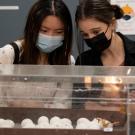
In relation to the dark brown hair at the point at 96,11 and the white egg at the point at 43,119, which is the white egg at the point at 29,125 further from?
the dark brown hair at the point at 96,11

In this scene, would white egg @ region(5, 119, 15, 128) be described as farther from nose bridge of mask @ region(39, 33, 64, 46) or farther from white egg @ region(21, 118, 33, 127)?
nose bridge of mask @ region(39, 33, 64, 46)

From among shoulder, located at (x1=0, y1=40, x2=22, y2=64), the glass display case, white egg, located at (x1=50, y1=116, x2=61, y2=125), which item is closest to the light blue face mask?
shoulder, located at (x1=0, y1=40, x2=22, y2=64)

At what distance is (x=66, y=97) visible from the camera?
106 centimetres

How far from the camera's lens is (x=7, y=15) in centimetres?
263

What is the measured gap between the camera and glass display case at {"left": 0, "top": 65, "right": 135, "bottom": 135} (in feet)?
3.35

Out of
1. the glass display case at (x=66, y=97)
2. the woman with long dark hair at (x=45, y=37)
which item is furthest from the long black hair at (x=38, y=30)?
the glass display case at (x=66, y=97)

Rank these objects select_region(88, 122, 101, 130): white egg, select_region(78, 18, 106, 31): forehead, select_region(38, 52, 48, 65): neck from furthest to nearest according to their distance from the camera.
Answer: select_region(38, 52, 48, 65): neck
select_region(78, 18, 106, 31): forehead
select_region(88, 122, 101, 130): white egg

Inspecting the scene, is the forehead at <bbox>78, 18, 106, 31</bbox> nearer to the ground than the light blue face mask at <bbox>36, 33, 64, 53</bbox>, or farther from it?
farther from it

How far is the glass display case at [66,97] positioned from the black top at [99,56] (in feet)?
1.08

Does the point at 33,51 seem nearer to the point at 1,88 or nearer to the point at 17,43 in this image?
the point at 17,43

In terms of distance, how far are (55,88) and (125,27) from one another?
1.64 m

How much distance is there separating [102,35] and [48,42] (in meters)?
0.19

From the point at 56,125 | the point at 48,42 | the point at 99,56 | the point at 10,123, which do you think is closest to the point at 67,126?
the point at 56,125

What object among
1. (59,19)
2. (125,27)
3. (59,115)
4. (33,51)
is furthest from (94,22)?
(125,27)
